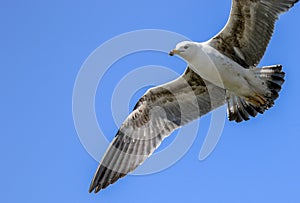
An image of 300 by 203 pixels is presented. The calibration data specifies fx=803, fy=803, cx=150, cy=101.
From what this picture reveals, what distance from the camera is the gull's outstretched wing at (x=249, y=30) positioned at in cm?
1412

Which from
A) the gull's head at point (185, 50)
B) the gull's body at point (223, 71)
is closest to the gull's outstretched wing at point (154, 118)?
the gull's body at point (223, 71)

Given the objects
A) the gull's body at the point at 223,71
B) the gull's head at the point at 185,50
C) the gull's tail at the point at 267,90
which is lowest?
the gull's tail at the point at 267,90

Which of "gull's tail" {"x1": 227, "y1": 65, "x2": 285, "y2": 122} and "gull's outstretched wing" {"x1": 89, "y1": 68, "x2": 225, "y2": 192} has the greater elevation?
"gull's outstretched wing" {"x1": 89, "y1": 68, "x2": 225, "y2": 192}

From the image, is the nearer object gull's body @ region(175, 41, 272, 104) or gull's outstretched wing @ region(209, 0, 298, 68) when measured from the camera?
gull's outstretched wing @ region(209, 0, 298, 68)

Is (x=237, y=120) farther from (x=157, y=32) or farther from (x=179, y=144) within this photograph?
(x=157, y=32)

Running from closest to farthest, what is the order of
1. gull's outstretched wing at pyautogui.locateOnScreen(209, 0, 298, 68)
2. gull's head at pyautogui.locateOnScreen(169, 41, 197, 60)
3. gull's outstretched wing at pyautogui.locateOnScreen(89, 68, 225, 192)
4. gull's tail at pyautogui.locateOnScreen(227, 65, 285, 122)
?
gull's outstretched wing at pyautogui.locateOnScreen(209, 0, 298, 68), gull's head at pyautogui.locateOnScreen(169, 41, 197, 60), gull's tail at pyautogui.locateOnScreen(227, 65, 285, 122), gull's outstretched wing at pyautogui.locateOnScreen(89, 68, 225, 192)

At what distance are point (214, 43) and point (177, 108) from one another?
70.8 inches

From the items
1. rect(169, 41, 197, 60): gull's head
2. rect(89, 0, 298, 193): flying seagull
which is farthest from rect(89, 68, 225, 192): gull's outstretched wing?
rect(169, 41, 197, 60): gull's head

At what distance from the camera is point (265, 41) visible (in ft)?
47.7

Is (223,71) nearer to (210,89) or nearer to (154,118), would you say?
(210,89)

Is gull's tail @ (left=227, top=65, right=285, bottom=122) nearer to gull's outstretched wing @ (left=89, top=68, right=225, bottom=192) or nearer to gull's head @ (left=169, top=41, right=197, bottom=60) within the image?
gull's outstretched wing @ (left=89, top=68, right=225, bottom=192)

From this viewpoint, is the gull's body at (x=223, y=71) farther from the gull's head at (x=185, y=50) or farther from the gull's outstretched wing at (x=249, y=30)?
the gull's outstretched wing at (x=249, y=30)

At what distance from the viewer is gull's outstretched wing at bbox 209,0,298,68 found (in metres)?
14.1

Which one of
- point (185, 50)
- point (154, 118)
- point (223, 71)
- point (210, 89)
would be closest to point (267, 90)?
point (223, 71)
